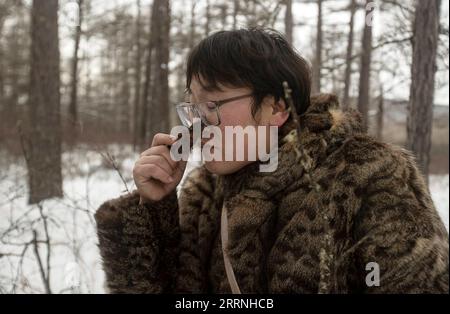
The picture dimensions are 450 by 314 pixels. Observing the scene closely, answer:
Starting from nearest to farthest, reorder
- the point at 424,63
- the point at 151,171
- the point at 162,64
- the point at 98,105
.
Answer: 1. the point at 151,171
2. the point at 424,63
3. the point at 162,64
4. the point at 98,105

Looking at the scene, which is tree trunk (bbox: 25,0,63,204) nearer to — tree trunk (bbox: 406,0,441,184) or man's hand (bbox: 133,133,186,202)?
tree trunk (bbox: 406,0,441,184)

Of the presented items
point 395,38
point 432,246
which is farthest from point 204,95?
point 395,38

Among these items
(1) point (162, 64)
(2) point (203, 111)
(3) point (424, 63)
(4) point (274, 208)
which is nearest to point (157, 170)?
(2) point (203, 111)

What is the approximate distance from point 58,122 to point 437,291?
309 inches

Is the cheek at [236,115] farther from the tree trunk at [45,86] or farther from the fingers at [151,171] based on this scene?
the tree trunk at [45,86]

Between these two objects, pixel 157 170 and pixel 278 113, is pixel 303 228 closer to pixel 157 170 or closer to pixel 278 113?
pixel 278 113

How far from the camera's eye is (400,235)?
1.42m

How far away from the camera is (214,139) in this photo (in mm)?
1657

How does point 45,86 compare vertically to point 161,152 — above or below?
above

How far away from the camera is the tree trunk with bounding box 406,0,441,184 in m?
4.35

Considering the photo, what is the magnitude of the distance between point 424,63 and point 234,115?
138 inches

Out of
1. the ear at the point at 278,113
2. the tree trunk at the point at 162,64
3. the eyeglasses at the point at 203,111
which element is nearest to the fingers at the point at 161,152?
the eyeglasses at the point at 203,111

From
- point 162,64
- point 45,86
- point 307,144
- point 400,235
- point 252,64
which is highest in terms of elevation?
point 162,64

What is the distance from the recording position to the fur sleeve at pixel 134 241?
→ 1.78 metres
